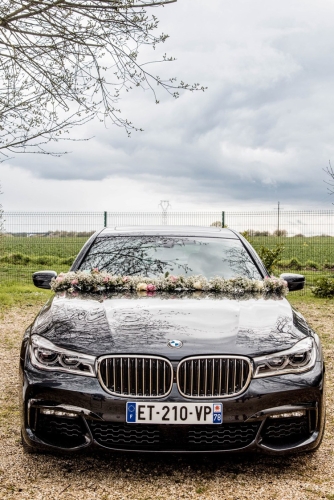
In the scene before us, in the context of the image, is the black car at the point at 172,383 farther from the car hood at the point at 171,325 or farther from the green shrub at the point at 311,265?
the green shrub at the point at 311,265

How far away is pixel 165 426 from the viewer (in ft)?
9.61

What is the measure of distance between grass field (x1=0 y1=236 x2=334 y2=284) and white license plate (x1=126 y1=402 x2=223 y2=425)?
1189cm

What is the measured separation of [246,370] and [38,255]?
16.5 m

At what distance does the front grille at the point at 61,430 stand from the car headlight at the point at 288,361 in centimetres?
101

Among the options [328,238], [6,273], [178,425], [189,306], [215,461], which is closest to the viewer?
[178,425]

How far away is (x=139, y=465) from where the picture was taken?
334 cm

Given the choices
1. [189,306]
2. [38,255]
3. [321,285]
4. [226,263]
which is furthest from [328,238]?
[189,306]

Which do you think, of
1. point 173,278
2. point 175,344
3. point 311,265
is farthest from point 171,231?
point 311,265

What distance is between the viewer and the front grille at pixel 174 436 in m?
2.96

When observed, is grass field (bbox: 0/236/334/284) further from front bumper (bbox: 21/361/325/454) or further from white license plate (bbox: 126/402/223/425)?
white license plate (bbox: 126/402/223/425)

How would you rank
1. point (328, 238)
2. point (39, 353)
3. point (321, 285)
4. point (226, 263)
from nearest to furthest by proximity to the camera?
1. point (39, 353)
2. point (226, 263)
3. point (321, 285)
4. point (328, 238)

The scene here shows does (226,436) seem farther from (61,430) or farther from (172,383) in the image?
(61,430)

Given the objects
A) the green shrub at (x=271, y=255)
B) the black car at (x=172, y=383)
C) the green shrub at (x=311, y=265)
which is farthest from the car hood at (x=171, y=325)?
the green shrub at (x=311, y=265)

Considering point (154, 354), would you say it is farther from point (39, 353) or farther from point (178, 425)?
point (39, 353)
